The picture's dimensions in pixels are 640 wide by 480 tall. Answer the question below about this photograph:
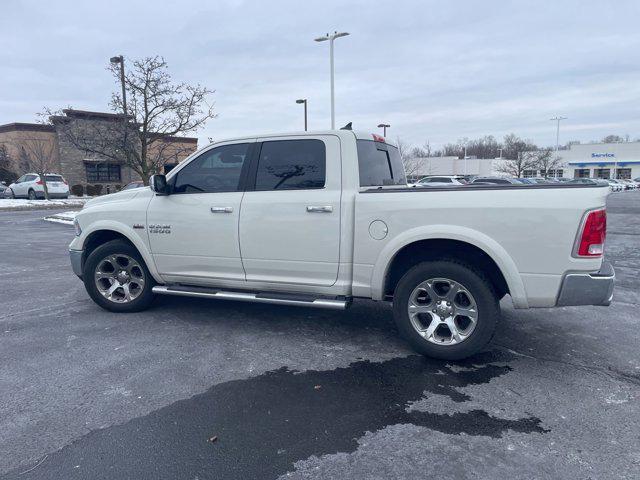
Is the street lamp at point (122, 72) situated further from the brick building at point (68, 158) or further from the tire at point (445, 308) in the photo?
the tire at point (445, 308)

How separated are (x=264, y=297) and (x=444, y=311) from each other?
5.70 ft

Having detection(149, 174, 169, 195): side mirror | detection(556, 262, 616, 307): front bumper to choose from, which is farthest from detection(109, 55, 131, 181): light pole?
detection(556, 262, 616, 307): front bumper

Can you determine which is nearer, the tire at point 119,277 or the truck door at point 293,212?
the truck door at point 293,212

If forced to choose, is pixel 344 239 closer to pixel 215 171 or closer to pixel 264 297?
pixel 264 297

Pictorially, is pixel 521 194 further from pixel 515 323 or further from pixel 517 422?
pixel 515 323

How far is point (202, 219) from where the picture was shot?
493 centimetres

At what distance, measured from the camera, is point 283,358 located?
4203 mm

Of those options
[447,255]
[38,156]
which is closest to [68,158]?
[38,156]

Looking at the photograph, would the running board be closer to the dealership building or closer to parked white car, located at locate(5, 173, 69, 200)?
parked white car, located at locate(5, 173, 69, 200)

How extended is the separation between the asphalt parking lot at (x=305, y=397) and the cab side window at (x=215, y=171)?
4.94 ft

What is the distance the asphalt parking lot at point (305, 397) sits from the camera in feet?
8.87

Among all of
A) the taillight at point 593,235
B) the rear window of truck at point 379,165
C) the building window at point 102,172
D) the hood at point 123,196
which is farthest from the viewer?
the building window at point 102,172

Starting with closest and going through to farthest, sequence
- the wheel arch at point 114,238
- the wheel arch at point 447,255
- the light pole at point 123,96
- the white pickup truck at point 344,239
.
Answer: the white pickup truck at point 344,239
the wheel arch at point 447,255
the wheel arch at point 114,238
the light pole at point 123,96

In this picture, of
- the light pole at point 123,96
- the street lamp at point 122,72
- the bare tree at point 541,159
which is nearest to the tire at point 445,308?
the light pole at point 123,96
